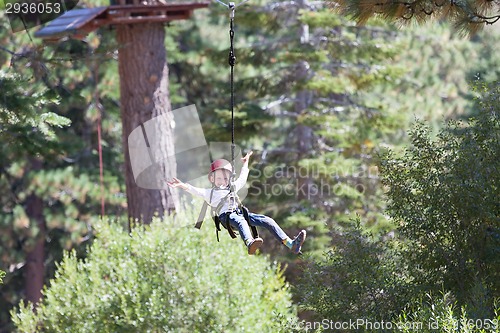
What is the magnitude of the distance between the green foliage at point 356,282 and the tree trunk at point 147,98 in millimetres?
4207

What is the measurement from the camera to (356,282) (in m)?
7.93

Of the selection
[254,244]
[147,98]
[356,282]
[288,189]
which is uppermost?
[147,98]

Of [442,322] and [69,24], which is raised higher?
[69,24]

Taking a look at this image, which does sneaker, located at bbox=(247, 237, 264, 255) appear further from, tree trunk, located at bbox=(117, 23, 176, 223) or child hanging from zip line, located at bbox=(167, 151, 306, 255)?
tree trunk, located at bbox=(117, 23, 176, 223)

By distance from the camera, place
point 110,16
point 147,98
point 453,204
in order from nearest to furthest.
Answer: point 453,204 < point 110,16 < point 147,98

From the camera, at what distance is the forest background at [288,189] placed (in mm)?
7883

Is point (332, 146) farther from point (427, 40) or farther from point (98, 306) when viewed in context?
point (98, 306)

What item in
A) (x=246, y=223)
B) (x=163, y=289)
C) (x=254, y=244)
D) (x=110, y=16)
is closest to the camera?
(x=254, y=244)

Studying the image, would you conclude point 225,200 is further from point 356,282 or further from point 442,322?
point 356,282

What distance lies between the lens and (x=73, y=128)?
20.5m

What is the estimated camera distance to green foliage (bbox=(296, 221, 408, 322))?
7.79m

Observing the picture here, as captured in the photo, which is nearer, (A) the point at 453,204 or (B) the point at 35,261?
(A) the point at 453,204

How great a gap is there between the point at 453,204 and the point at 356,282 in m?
1.10

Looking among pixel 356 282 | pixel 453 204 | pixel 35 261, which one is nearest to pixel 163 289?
pixel 356 282
